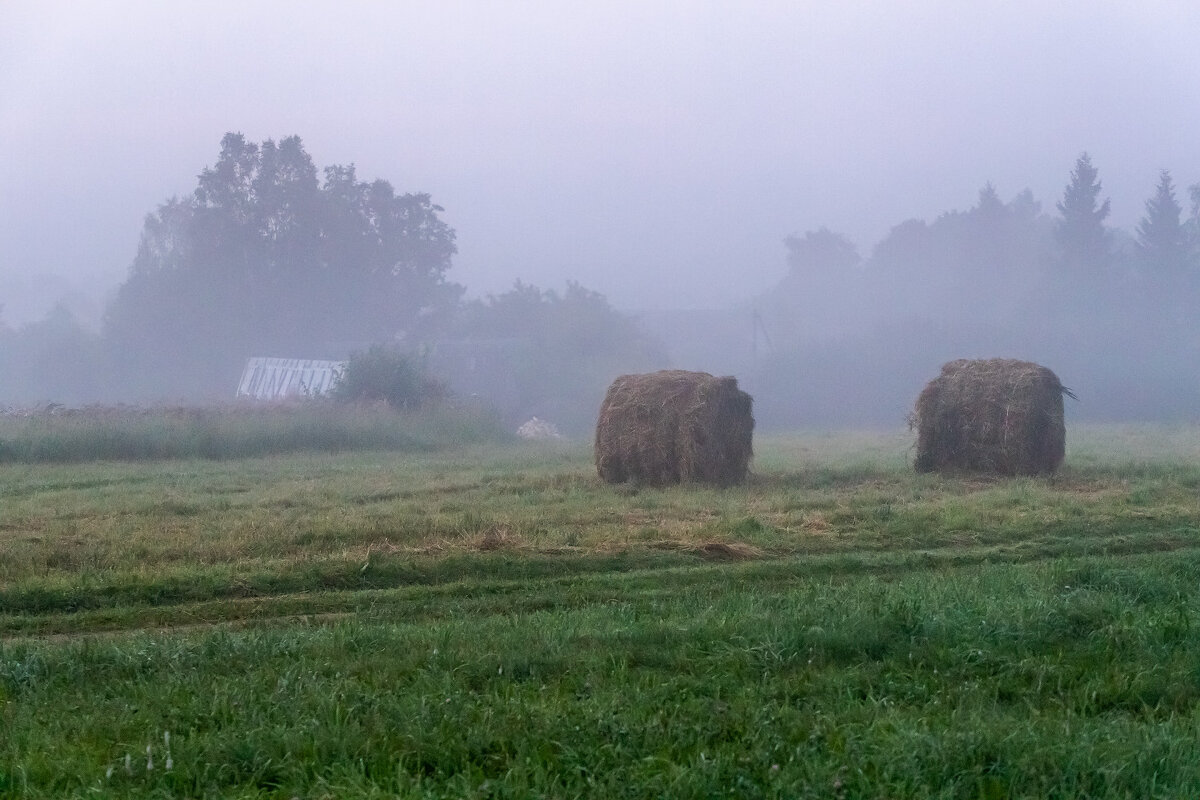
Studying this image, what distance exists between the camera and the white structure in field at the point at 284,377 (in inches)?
1777

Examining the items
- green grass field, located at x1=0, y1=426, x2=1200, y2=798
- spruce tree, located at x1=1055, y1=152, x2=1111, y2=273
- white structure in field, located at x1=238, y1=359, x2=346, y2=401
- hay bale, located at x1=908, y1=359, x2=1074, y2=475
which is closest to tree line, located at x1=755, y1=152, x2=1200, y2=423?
spruce tree, located at x1=1055, y1=152, x2=1111, y2=273

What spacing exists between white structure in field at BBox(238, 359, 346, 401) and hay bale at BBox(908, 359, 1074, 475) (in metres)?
27.3

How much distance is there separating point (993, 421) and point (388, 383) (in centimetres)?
2130

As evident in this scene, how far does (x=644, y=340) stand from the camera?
60.4m

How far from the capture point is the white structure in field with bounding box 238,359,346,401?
1777 inches

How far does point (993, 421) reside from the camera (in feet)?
59.3

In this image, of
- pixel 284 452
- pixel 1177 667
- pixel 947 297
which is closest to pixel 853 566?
pixel 1177 667

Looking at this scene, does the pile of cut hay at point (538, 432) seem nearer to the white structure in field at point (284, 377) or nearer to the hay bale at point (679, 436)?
the white structure in field at point (284, 377)

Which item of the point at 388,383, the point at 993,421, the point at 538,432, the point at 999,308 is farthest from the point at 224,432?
the point at 999,308

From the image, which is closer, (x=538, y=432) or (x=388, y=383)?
(x=388, y=383)

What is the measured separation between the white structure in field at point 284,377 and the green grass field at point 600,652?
104ft

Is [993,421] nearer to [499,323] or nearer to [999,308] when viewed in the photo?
[499,323]

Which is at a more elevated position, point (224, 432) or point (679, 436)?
point (679, 436)

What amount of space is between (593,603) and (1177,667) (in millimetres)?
4044
